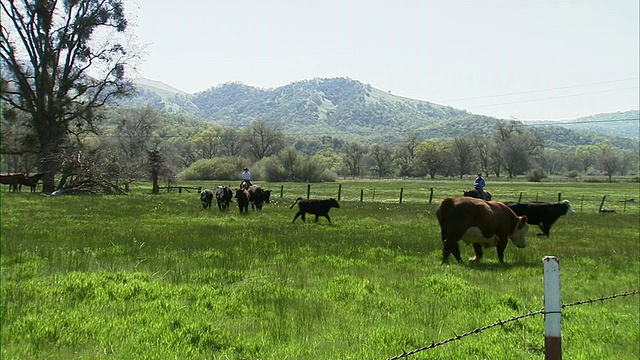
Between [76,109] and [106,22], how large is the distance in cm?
727

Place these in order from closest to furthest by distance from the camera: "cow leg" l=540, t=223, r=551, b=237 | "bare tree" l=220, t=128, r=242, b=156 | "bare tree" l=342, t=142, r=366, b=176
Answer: "cow leg" l=540, t=223, r=551, b=237 → "bare tree" l=220, t=128, r=242, b=156 → "bare tree" l=342, t=142, r=366, b=176

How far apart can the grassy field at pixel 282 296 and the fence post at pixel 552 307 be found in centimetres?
219

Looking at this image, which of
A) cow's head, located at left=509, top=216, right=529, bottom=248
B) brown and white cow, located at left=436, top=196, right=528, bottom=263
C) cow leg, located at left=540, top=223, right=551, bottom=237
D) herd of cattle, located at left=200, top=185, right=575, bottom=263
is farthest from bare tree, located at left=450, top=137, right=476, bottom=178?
brown and white cow, located at left=436, top=196, right=528, bottom=263

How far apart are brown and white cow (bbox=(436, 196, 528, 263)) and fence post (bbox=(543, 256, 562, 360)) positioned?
30.5 feet

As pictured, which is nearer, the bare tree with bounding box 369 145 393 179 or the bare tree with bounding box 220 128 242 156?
the bare tree with bounding box 220 128 242 156

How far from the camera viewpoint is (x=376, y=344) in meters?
6.39

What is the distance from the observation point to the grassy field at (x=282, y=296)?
248 inches

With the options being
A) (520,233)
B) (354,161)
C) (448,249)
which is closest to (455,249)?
(448,249)

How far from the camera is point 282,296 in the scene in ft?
28.4

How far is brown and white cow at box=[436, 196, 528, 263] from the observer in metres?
13.5

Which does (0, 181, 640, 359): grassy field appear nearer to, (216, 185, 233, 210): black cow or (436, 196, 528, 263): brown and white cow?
(436, 196, 528, 263): brown and white cow

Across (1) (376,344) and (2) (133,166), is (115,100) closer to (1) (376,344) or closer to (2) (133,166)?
(2) (133,166)

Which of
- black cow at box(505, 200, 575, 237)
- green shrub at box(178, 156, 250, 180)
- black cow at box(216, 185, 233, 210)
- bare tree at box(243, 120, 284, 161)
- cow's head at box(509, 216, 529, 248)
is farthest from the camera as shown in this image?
bare tree at box(243, 120, 284, 161)

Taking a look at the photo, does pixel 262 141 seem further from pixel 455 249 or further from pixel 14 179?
pixel 455 249
